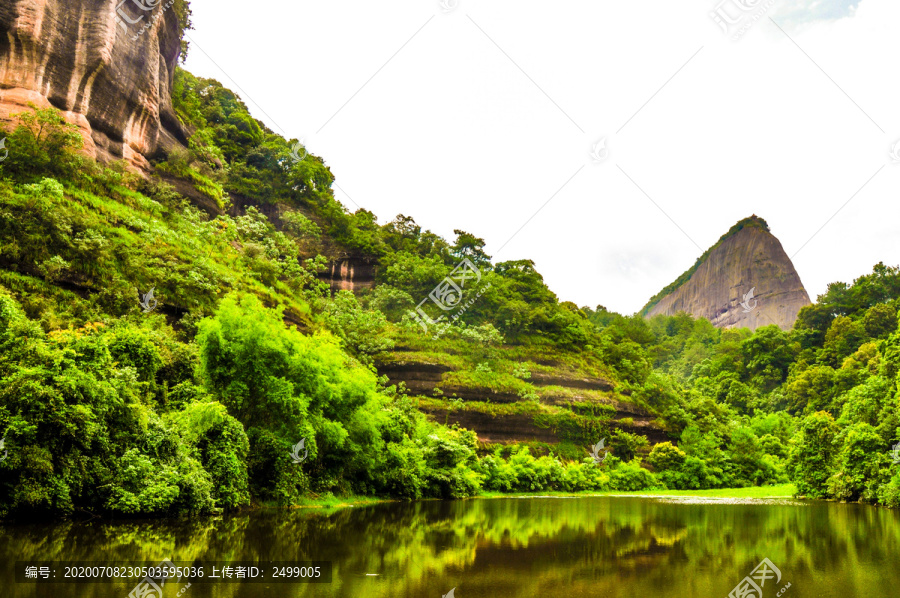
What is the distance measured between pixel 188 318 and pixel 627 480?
33.7m

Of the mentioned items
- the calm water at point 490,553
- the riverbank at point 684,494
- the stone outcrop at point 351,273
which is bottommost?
the riverbank at point 684,494

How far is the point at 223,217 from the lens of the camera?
45875mm

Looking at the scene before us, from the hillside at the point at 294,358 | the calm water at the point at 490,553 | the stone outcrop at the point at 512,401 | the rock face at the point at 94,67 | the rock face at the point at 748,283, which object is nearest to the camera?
the calm water at the point at 490,553

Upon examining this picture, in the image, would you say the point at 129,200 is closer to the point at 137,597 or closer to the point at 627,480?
the point at 137,597

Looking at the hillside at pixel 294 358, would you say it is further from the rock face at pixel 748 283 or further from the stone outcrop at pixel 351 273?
the rock face at pixel 748 283

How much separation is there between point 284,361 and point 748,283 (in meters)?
136

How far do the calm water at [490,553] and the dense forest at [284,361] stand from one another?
2.16 metres

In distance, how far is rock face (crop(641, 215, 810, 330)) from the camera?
12962 cm

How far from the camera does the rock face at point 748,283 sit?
129625 mm

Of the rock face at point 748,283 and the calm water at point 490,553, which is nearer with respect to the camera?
the calm water at point 490,553

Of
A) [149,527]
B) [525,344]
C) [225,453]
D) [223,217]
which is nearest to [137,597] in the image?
[149,527]

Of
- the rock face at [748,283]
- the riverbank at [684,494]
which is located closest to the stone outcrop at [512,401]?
the riverbank at [684,494]

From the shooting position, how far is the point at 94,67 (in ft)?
118

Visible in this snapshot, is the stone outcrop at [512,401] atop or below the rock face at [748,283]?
below
